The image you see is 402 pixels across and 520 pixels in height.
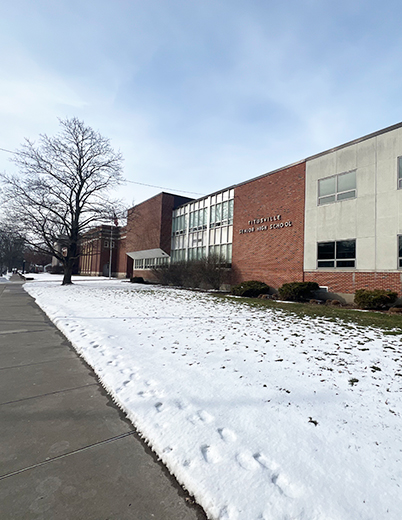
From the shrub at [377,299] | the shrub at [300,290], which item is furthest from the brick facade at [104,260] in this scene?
the shrub at [377,299]

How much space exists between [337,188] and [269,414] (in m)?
15.3

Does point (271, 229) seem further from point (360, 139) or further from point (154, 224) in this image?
point (154, 224)

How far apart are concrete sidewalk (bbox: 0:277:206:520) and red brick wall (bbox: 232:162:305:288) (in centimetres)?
1543

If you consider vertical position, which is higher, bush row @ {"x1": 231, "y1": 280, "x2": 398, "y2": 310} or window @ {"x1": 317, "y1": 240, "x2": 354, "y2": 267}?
window @ {"x1": 317, "y1": 240, "x2": 354, "y2": 267}

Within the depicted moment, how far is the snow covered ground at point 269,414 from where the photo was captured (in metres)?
2.05

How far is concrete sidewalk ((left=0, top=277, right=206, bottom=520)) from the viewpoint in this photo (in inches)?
79.0

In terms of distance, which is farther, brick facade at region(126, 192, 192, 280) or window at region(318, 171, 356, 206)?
brick facade at region(126, 192, 192, 280)

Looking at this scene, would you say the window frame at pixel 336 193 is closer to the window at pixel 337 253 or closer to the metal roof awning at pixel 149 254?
the window at pixel 337 253

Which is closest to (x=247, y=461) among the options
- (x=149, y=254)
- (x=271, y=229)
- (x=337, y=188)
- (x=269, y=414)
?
(x=269, y=414)

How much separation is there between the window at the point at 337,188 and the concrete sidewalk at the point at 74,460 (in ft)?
50.1

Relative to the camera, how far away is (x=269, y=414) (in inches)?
124

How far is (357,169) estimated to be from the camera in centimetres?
1486

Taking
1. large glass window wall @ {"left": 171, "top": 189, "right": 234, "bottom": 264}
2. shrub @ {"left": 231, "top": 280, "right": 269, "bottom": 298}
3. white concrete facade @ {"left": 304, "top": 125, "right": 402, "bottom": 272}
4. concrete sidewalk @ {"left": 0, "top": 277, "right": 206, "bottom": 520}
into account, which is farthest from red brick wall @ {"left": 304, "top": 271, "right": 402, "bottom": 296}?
concrete sidewalk @ {"left": 0, "top": 277, "right": 206, "bottom": 520}

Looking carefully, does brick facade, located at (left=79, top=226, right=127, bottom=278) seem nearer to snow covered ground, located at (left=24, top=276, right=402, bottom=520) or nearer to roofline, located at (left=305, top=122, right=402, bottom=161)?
roofline, located at (left=305, top=122, right=402, bottom=161)
